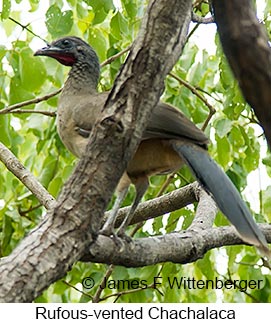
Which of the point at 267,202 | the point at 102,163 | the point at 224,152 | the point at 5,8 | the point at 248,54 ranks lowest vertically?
the point at 248,54

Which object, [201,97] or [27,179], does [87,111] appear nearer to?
[27,179]

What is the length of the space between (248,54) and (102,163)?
1.05 m

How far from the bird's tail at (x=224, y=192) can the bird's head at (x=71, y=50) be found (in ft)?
→ 3.26

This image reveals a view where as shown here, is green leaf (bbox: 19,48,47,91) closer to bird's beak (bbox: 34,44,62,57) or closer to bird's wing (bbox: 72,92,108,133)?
bird's beak (bbox: 34,44,62,57)

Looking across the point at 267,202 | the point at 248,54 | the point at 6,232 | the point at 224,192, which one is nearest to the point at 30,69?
the point at 6,232

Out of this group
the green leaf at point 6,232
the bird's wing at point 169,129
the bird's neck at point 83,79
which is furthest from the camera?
the green leaf at point 6,232

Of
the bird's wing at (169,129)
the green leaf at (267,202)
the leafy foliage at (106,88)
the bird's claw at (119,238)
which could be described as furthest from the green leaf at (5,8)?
the green leaf at (267,202)

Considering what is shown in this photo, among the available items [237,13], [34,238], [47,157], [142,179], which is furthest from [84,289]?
[237,13]

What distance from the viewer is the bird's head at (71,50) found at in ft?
12.3

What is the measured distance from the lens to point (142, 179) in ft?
10.5

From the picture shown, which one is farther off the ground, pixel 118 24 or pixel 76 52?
pixel 118 24

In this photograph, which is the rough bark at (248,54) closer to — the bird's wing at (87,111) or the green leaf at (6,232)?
the bird's wing at (87,111)

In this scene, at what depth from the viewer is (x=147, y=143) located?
310 centimetres
